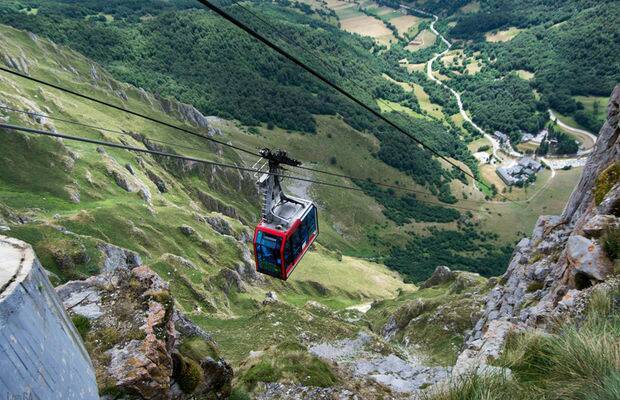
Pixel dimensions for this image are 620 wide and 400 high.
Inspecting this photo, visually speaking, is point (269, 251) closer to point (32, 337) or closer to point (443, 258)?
point (32, 337)

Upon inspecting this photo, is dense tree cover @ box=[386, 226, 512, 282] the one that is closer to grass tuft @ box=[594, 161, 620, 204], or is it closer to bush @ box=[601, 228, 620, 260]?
grass tuft @ box=[594, 161, 620, 204]

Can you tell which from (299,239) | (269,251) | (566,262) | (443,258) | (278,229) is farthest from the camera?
(443,258)

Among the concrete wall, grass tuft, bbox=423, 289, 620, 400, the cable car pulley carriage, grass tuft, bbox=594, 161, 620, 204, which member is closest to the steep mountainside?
the cable car pulley carriage

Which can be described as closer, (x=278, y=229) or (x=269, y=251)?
(x=278, y=229)

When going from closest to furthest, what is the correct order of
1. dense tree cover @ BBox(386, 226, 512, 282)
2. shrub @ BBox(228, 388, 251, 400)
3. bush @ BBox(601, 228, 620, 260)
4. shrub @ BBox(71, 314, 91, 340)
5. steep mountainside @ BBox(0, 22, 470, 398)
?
shrub @ BBox(71, 314, 91, 340) → steep mountainside @ BBox(0, 22, 470, 398) → bush @ BBox(601, 228, 620, 260) → shrub @ BBox(228, 388, 251, 400) → dense tree cover @ BBox(386, 226, 512, 282)

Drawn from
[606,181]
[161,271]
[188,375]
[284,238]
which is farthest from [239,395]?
[161,271]

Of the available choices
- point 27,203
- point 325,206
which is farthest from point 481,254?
point 27,203
